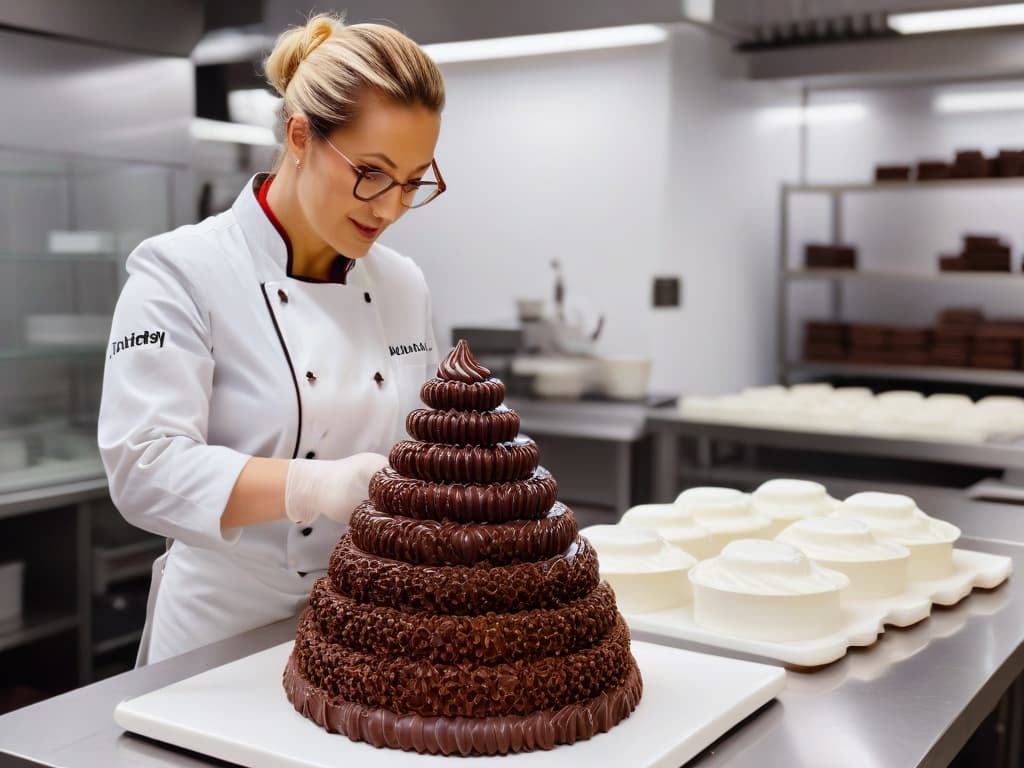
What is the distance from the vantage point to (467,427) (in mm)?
1102

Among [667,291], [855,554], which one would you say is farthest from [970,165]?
[855,554]

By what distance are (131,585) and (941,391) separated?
3.33 metres

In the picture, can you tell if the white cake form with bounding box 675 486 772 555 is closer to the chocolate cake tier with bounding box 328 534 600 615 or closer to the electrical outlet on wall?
the chocolate cake tier with bounding box 328 534 600 615

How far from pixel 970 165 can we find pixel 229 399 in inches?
141

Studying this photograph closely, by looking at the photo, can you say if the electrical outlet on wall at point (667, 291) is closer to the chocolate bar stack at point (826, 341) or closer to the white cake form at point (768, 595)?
the chocolate bar stack at point (826, 341)

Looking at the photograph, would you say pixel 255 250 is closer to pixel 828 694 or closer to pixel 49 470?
pixel 828 694

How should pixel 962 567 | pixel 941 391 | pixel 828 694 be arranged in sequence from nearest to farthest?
pixel 828 694, pixel 962 567, pixel 941 391

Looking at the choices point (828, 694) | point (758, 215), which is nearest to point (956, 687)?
point (828, 694)

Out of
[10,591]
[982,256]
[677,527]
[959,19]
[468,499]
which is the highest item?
[959,19]

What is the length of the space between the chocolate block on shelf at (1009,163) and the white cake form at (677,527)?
10.4 feet

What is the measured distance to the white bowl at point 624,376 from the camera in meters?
4.07

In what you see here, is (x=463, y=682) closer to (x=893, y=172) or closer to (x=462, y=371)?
(x=462, y=371)

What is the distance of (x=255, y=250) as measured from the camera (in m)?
1.68

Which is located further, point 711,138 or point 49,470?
point 711,138
